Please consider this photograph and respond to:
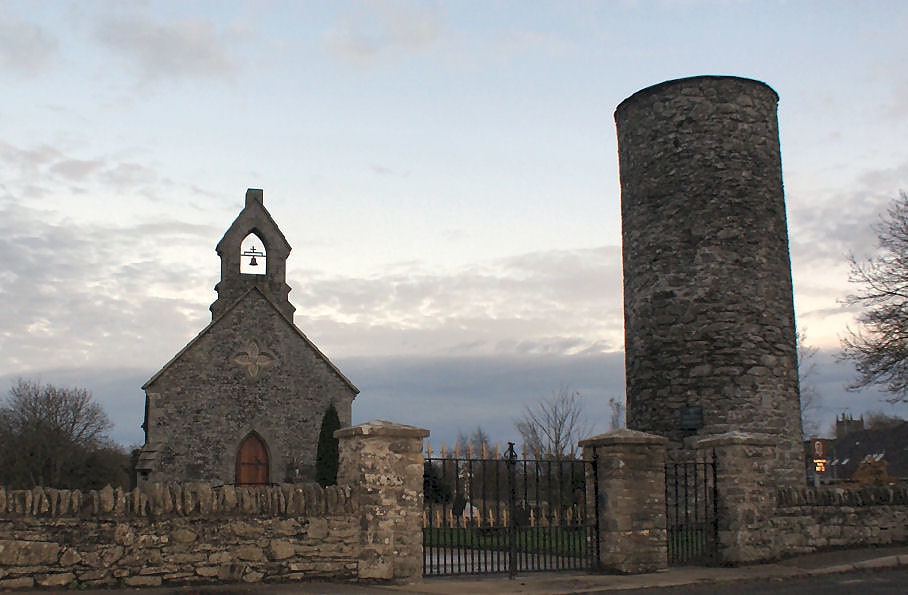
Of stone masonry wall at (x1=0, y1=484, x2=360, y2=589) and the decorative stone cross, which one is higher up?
the decorative stone cross

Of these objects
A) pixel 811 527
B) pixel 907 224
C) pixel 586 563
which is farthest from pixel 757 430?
pixel 907 224

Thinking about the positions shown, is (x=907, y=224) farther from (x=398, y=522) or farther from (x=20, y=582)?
(x=20, y=582)

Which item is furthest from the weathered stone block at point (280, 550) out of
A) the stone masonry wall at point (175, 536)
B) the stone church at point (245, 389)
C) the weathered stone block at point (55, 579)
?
the stone church at point (245, 389)

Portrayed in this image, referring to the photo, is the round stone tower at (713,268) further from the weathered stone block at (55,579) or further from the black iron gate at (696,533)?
the weathered stone block at (55,579)

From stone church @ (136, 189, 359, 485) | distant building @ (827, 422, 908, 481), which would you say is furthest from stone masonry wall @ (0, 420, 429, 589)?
distant building @ (827, 422, 908, 481)

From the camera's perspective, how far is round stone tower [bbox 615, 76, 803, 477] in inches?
688

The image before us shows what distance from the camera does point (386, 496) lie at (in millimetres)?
11148

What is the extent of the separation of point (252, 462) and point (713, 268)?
1555cm

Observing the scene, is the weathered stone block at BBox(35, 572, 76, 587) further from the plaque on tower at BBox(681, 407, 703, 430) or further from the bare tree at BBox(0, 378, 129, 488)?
the bare tree at BBox(0, 378, 129, 488)

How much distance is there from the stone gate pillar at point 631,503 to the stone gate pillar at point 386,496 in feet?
10.2

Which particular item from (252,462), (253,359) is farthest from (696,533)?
(253,359)

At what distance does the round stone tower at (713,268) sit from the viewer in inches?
688

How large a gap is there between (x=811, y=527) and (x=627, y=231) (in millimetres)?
7355

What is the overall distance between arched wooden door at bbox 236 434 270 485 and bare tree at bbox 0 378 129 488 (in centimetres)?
2300
